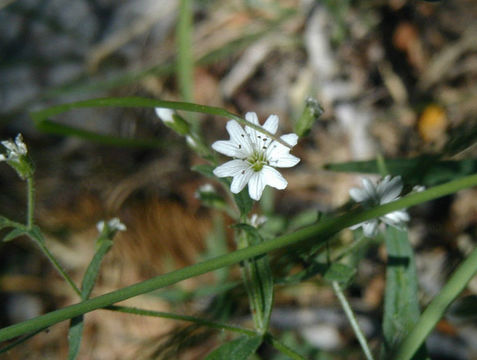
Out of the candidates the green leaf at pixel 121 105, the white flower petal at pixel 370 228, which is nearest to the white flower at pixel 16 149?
the green leaf at pixel 121 105

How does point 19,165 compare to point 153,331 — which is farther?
point 153,331

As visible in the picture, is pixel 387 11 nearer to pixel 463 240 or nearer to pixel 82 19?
pixel 463 240

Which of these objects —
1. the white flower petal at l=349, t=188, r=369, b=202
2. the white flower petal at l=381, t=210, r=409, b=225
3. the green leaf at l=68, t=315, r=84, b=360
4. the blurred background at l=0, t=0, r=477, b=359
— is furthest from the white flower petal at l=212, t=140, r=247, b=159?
the blurred background at l=0, t=0, r=477, b=359

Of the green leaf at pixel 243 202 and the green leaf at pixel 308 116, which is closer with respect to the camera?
the green leaf at pixel 243 202

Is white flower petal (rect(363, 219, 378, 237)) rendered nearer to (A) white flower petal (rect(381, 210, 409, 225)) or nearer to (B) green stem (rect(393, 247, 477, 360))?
(A) white flower petal (rect(381, 210, 409, 225))

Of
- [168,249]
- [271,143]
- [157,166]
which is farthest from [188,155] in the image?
[271,143]

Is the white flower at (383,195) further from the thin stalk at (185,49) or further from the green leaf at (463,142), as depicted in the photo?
the thin stalk at (185,49)
